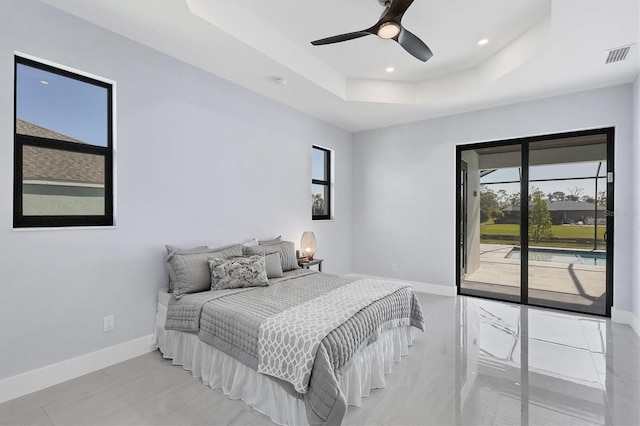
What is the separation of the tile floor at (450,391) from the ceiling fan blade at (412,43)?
2.69m

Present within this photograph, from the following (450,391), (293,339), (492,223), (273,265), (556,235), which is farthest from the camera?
(492,223)

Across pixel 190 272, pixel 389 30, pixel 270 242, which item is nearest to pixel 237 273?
pixel 190 272

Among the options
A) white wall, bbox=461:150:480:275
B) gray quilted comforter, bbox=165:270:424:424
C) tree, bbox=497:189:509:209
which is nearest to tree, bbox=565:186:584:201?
tree, bbox=497:189:509:209

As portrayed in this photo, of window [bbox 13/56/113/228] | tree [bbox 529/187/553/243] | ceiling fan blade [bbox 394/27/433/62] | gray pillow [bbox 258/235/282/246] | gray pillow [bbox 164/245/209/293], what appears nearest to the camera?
window [bbox 13/56/113/228]

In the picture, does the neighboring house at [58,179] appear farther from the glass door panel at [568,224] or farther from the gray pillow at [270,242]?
the glass door panel at [568,224]

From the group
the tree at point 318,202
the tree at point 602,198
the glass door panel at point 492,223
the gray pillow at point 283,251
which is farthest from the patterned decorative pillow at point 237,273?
the tree at point 602,198

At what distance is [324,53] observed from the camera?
346cm

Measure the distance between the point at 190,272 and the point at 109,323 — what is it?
762 millimetres

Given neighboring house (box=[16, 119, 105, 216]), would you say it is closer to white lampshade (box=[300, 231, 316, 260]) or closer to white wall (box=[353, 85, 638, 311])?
white lampshade (box=[300, 231, 316, 260])

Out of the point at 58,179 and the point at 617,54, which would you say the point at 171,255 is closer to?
the point at 58,179

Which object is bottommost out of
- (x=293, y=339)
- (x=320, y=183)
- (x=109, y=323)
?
(x=109, y=323)

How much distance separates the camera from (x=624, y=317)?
354 cm

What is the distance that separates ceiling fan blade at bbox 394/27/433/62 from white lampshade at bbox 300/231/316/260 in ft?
8.67

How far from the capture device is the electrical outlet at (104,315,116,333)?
2.55 meters
